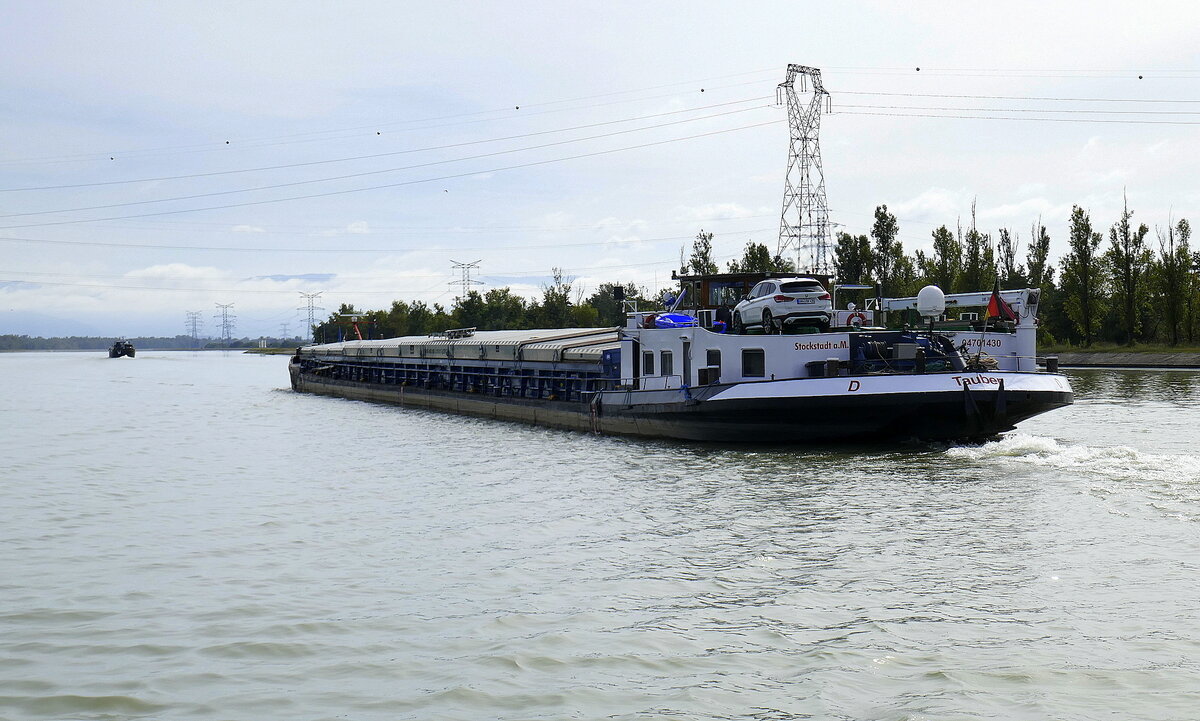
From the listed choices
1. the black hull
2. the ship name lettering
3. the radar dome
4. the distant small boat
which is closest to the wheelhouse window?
the black hull

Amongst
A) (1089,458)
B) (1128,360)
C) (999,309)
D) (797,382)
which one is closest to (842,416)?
(797,382)

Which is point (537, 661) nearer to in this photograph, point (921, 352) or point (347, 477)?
point (347, 477)

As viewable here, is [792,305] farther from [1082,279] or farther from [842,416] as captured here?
[1082,279]

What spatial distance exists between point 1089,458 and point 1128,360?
172 feet

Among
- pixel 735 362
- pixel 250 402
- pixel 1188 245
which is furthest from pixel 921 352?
pixel 1188 245

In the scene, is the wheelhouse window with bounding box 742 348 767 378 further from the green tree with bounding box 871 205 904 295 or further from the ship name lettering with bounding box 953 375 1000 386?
the green tree with bounding box 871 205 904 295

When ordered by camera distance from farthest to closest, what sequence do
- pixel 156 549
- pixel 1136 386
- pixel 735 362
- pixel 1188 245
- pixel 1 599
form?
pixel 1188 245, pixel 1136 386, pixel 735 362, pixel 156 549, pixel 1 599

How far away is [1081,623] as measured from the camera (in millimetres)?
9656

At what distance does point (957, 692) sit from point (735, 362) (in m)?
17.9

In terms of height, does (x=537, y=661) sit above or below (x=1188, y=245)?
below

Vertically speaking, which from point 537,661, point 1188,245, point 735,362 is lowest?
point 537,661

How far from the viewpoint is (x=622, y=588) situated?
1157 centimetres

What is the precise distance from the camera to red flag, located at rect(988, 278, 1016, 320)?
85.5 feet

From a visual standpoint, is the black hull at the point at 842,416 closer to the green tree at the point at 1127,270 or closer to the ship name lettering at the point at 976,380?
the ship name lettering at the point at 976,380
